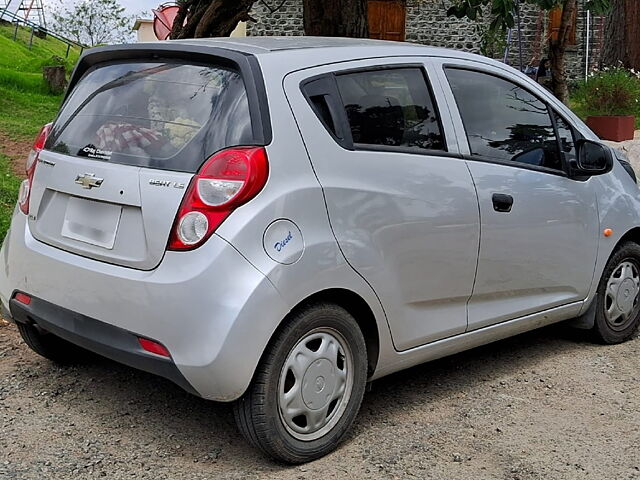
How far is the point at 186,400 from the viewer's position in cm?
442

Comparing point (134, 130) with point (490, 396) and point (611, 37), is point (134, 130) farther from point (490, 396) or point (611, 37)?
point (611, 37)

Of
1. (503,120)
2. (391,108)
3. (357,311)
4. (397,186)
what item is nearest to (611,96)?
(503,120)

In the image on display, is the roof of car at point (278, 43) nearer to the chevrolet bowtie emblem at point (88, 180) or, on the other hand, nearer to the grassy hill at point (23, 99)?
the chevrolet bowtie emblem at point (88, 180)

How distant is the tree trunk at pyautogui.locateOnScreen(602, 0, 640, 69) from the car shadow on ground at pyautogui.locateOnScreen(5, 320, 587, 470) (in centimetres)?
1526

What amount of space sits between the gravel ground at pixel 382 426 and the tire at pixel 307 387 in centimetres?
13

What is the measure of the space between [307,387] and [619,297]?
259cm

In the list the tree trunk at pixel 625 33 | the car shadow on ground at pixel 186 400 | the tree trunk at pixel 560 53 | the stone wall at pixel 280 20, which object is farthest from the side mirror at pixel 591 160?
the stone wall at pixel 280 20

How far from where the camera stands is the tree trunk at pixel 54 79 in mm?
17344

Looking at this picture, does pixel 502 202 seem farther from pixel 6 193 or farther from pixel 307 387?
pixel 6 193


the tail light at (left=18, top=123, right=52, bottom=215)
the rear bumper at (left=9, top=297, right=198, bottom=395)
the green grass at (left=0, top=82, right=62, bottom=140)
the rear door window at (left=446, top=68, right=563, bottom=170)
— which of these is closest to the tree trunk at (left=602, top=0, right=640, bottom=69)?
the green grass at (left=0, top=82, right=62, bottom=140)

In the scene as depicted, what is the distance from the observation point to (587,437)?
4176mm

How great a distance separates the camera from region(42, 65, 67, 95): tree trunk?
56.9ft

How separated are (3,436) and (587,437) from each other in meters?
2.66

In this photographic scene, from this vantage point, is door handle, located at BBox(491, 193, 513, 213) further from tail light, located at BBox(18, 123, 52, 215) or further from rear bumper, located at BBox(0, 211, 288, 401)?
tail light, located at BBox(18, 123, 52, 215)
